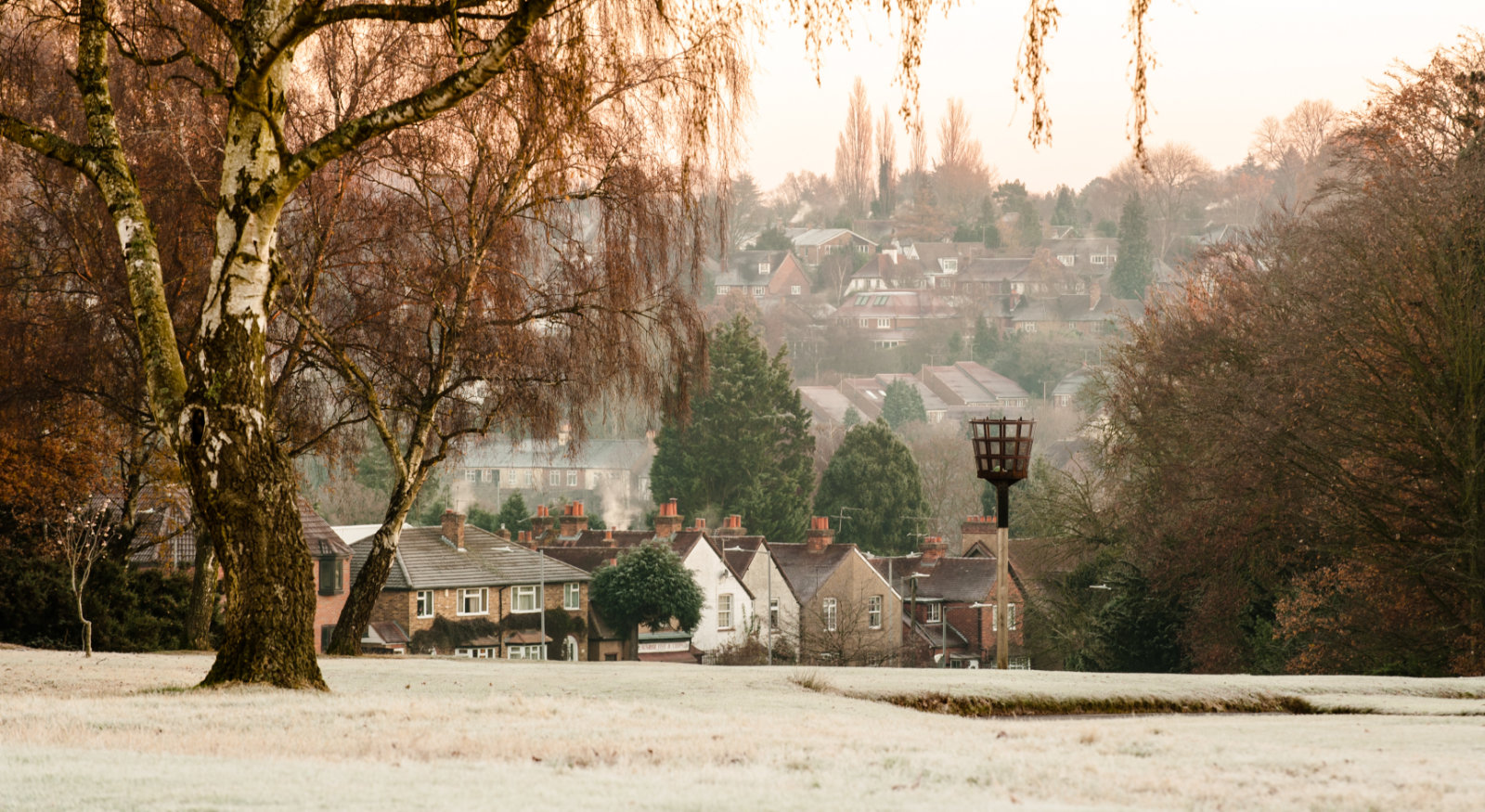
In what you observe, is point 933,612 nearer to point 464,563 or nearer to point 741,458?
point 741,458

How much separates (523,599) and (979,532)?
20.1 m

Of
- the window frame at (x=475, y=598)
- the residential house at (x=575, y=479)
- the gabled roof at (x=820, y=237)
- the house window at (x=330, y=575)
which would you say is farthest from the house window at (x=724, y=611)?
the gabled roof at (x=820, y=237)

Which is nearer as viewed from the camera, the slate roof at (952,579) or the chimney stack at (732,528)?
the slate roof at (952,579)

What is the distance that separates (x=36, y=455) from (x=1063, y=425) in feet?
344

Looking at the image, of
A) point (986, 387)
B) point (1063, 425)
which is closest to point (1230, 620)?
point (1063, 425)

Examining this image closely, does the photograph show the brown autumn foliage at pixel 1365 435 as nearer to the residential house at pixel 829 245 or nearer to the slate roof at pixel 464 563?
the slate roof at pixel 464 563

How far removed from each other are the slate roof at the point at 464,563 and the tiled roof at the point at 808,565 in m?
9.35

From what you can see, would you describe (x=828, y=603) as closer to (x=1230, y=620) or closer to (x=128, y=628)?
(x=1230, y=620)

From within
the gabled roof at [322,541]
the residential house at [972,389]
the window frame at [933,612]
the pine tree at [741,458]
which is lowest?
the window frame at [933,612]

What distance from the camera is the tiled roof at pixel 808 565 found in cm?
5600

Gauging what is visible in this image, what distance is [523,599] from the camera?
50.6 meters

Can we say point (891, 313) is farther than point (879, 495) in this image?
Yes

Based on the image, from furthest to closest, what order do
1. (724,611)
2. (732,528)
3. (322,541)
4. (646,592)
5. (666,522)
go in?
(732,528) < (724,611) < (666,522) < (646,592) < (322,541)

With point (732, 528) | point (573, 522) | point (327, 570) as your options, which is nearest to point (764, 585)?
point (732, 528)
